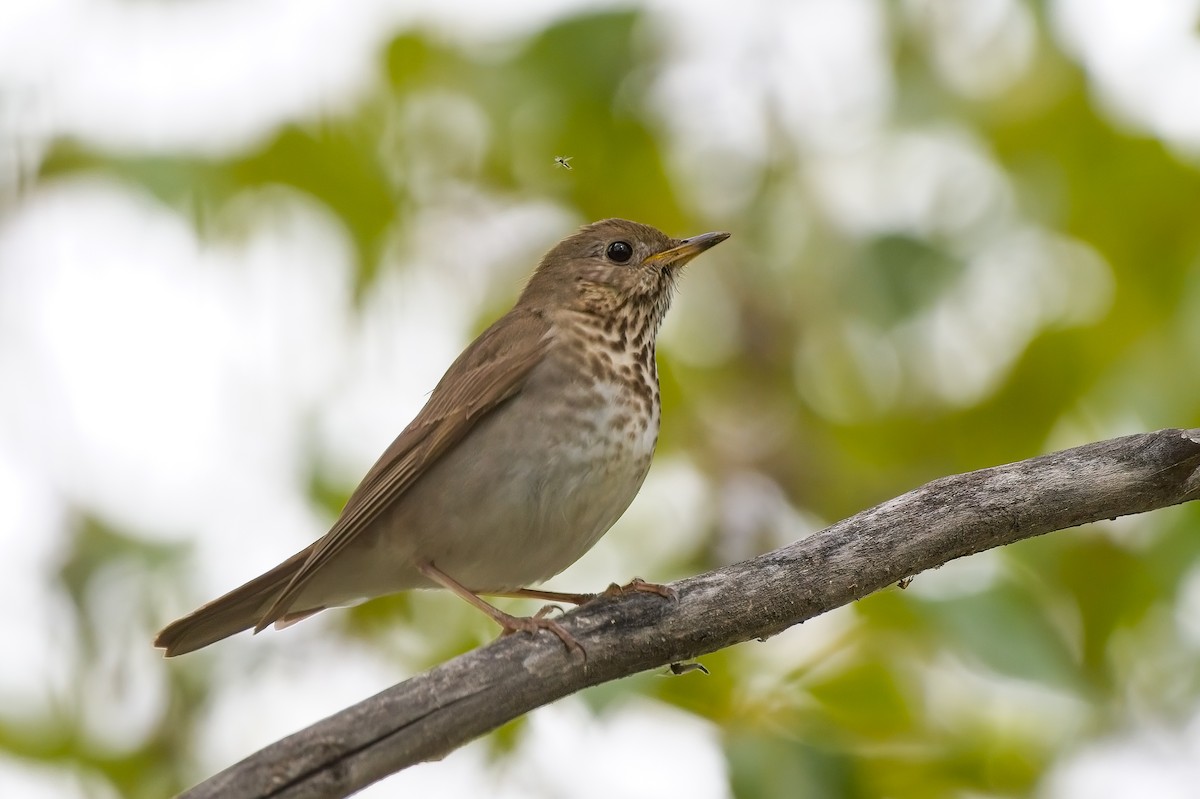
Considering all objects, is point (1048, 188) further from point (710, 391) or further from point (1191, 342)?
point (710, 391)

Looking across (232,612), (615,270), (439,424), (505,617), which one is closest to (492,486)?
(439,424)

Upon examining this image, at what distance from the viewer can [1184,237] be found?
504 centimetres

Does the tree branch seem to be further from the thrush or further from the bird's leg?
the thrush

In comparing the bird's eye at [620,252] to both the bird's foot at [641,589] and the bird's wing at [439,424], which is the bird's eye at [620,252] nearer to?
the bird's wing at [439,424]

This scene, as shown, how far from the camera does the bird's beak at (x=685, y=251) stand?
5371 mm

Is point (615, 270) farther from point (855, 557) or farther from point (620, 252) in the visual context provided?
point (855, 557)

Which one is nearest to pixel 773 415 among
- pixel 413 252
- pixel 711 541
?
pixel 711 541

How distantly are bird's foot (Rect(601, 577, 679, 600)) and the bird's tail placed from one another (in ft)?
3.73

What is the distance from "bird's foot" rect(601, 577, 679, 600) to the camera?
3662mm

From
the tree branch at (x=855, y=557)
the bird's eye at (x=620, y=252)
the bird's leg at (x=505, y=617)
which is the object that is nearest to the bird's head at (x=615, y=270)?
the bird's eye at (x=620, y=252)

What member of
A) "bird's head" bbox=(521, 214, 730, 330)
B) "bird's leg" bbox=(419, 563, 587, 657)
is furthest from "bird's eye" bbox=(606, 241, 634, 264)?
"bird's leg" bbox=(419, 563, 587, 657)

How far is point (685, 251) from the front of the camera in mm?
5449

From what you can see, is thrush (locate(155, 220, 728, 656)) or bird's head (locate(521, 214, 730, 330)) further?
bird's head (locate(521, 214, 730, 330))

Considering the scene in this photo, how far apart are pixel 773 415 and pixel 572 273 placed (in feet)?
3.28
